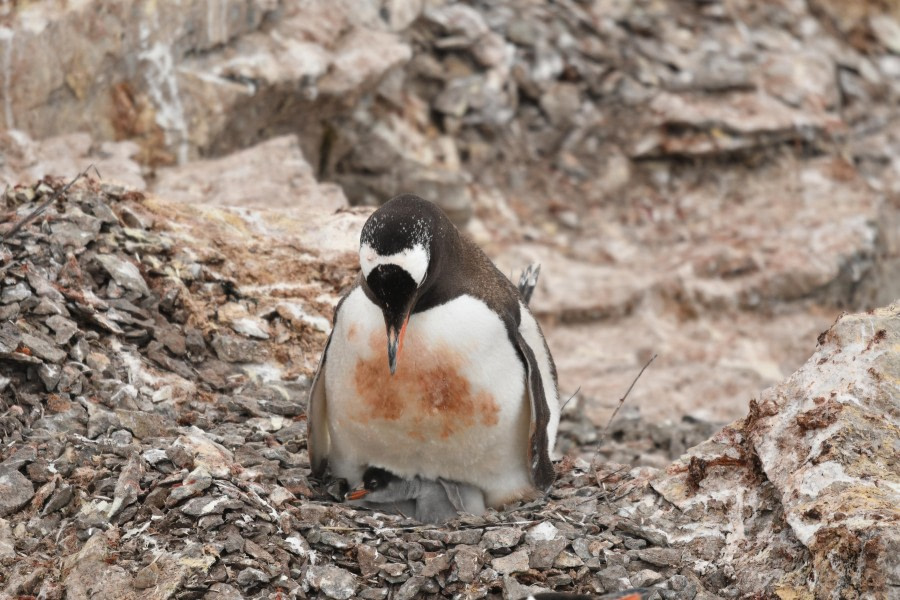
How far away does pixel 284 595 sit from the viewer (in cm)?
445

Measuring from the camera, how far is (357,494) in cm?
541

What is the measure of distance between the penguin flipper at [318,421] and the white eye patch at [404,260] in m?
0.90

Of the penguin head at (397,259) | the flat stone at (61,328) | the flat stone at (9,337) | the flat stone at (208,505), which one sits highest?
the penguin head at (397,259)

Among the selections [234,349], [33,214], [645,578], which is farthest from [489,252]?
[645,578]

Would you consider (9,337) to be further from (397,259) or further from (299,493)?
(397,259)

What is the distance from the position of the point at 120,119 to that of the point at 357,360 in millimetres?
4841

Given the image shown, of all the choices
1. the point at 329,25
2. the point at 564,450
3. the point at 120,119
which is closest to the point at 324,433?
the point at 564,450

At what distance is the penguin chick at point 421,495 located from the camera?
530 centimetres

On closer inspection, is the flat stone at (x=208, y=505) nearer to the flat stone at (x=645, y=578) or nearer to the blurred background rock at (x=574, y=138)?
the flat stone at (x=645, y=578)

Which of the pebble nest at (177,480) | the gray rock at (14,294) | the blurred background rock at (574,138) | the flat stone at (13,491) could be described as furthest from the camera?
the blurred background rock at (574,138)

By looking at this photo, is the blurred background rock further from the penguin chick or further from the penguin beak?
the penguin beak

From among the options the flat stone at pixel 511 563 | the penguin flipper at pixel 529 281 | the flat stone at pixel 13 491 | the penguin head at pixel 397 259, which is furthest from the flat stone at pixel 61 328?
the penguin flipper at pixel 529 281

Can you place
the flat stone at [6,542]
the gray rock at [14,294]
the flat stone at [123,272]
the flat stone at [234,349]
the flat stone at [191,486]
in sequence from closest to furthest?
the flat stone at [6,542] < the flat stone at [191,486] < the gray rock at [14,294] < the flat stone at [123,272] < the flat stone at [234,349]

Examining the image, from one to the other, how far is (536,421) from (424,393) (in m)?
0.60
